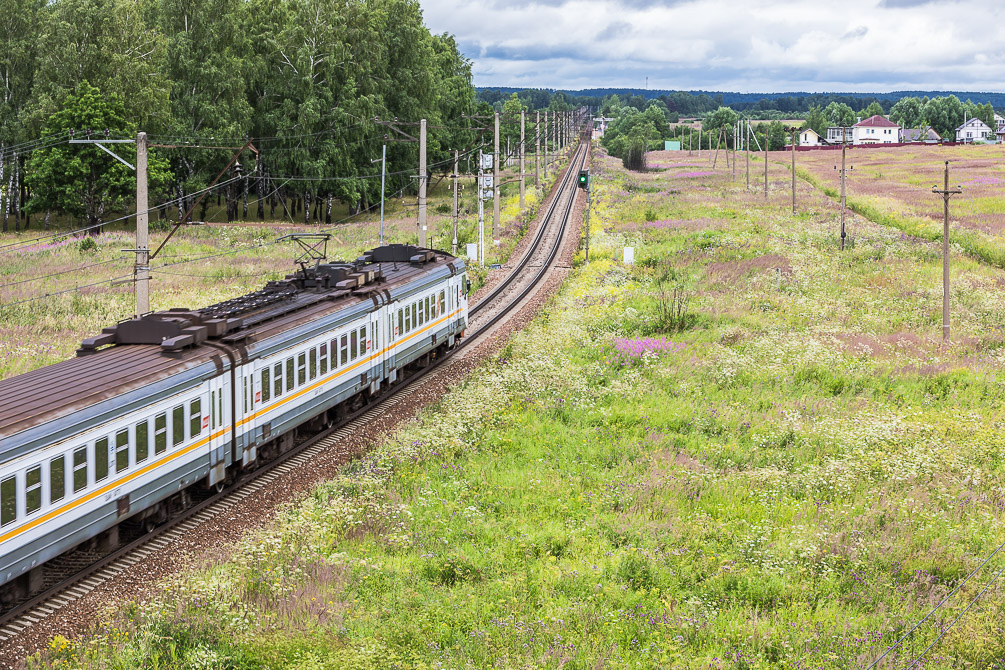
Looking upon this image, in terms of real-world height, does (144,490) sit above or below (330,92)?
below

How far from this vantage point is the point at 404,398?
25453 millimetres

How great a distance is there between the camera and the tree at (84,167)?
54750 mm

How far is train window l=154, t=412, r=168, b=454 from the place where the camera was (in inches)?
591

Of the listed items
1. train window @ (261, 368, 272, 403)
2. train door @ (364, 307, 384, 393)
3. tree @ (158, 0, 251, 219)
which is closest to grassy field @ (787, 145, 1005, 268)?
train door @ (364, 307, 384, 393)

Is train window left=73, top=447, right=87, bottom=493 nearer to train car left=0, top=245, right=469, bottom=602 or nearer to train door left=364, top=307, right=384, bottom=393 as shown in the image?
train car left=0, top=245, right=469, bottom=602

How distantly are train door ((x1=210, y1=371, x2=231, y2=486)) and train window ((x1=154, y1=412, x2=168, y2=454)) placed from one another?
4.00 feet

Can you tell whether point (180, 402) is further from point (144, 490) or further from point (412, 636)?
point (412, 636)

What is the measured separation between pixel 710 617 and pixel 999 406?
13.9 meters

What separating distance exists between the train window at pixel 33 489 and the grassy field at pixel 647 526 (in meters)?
1.80

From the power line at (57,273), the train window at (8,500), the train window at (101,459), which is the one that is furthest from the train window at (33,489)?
the power line at (57,273)

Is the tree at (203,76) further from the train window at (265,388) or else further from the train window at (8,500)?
the train window at (8,500)

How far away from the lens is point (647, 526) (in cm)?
1579

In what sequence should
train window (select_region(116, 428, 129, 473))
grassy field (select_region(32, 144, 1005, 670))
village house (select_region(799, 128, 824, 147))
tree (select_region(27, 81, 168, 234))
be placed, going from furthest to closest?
1. village house (select_region(799, 128, 824, 147))
2. tree (select_region(27, 81, 168, 234))
3. train window (select_region(116, 428, 129, 473))
4. grassy field (select_region(32, 144, 1005, 670))

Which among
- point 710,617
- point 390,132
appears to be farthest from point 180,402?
point 390,132
